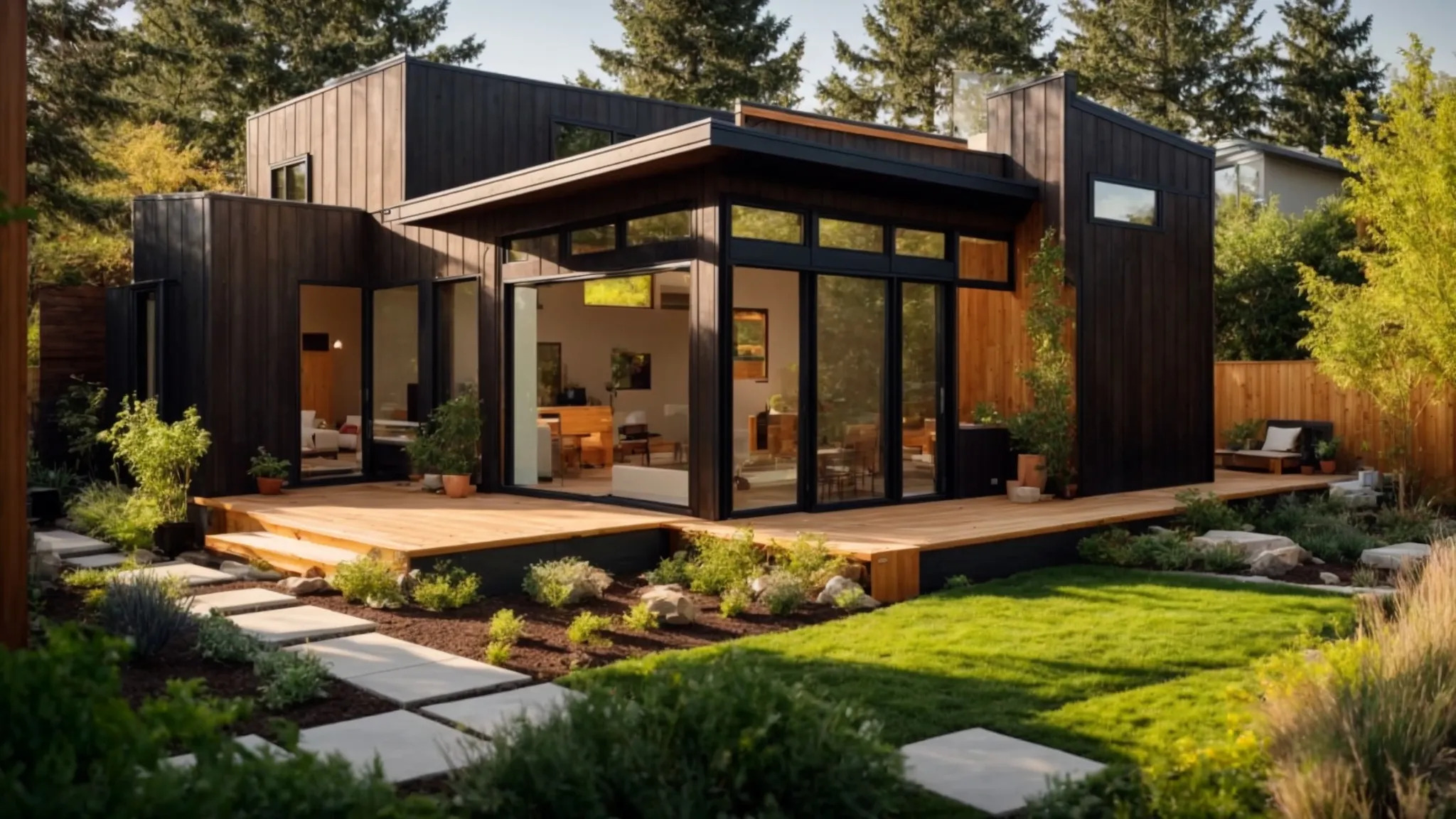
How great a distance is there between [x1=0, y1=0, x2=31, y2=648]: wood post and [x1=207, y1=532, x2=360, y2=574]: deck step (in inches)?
148

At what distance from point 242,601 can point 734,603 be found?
3.10 m

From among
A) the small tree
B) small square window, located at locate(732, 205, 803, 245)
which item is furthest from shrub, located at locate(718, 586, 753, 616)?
the small tree

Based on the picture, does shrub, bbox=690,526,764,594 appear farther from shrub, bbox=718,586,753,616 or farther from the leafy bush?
the leafy bush

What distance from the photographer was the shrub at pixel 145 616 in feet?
19.2

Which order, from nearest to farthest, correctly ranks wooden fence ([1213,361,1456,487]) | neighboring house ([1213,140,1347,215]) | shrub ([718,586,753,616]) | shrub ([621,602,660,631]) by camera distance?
shrub ([621,602,660,631]), shrub ([718,586,753,616]), wooden fence ([1213,361,1456,487]), neighboring house ([1213,140,1347,215])

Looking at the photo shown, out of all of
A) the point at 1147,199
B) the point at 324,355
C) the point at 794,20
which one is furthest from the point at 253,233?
the point at 794,20

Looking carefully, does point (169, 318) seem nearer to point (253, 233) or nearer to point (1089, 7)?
point (253, 233)

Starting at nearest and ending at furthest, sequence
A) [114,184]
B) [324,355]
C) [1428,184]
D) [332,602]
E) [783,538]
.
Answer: [332,602] → [783,538] → [1428,184] → [324,355] → [114,184]

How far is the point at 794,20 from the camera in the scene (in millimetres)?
25688

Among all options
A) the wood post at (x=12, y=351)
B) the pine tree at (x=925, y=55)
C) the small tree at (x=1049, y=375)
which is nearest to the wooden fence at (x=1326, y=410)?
the small tree at (x=1049, y=375)

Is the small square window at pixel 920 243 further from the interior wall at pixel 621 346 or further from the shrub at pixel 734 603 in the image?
the interior wall at pixel 621 346

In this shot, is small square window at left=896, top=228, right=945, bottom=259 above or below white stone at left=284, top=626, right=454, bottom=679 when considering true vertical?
above

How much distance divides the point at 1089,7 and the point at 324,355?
2040 centimetres

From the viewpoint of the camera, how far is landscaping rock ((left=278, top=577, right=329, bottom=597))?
7.88m
